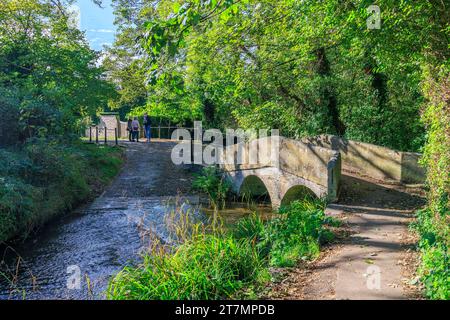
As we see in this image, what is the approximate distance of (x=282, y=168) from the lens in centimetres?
1163

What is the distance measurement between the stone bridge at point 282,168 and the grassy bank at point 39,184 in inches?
212

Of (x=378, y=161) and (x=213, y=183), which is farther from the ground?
(x=378, y=161)

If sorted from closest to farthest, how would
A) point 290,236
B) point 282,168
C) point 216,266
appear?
point 216,266 < point 290,236 < point 282,168

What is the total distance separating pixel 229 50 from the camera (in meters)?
12.3

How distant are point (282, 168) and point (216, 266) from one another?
6.61m

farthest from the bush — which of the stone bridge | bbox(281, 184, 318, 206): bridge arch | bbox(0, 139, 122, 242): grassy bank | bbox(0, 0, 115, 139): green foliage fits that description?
bbox(0, 0, 115, 139): green foliage

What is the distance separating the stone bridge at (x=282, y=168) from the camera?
9.43 meters

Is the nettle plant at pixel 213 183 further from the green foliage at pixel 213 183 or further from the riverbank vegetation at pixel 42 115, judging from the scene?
the riverbank vegetation at pixel 42 115

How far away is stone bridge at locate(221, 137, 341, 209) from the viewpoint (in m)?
9.43

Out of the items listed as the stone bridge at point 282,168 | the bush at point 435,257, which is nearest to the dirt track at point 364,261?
the bush at point 435,257

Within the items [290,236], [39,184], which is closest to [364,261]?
[290,236]

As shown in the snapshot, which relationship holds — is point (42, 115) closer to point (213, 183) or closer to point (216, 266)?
point (213, 183)

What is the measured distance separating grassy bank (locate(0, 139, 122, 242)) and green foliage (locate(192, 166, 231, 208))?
3807 millimetres

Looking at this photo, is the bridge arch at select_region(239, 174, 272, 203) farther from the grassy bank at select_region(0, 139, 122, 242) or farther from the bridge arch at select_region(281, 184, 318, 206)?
the grassy bank at select_region(0, 139, 122, 242)
